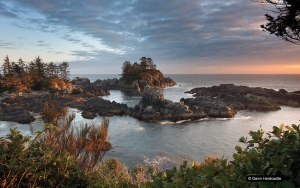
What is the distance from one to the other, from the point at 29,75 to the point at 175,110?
2064 inches

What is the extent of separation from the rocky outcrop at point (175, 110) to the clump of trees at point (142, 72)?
1815 inches

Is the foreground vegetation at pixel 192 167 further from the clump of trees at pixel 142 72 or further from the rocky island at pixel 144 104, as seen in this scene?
the clump of trees at pixel 142 72

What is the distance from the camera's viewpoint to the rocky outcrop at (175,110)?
34.0 m

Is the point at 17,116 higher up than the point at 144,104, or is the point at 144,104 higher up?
the point at 144,104

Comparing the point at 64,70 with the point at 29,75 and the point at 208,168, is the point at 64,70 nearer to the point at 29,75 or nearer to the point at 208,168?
the point at 29,75

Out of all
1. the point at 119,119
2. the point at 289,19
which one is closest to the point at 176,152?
the point at 119,119

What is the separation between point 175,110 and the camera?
35.1 m

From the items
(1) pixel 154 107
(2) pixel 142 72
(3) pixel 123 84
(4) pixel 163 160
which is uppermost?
(2) pixel 142 72

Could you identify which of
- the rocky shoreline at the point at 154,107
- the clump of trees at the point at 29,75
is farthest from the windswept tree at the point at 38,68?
the rocky shoreline at the point at 154,107

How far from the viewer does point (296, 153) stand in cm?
175

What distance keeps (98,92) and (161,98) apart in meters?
31.7

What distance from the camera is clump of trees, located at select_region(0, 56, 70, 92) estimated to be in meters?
55.3

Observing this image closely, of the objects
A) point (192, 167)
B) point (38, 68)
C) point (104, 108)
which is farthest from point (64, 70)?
point (192, 167)

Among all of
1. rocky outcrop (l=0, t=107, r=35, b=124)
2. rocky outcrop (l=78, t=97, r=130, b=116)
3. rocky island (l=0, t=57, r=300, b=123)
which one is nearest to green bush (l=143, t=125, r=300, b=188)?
rocky island (l=0, t=57, r=300, b=123)
